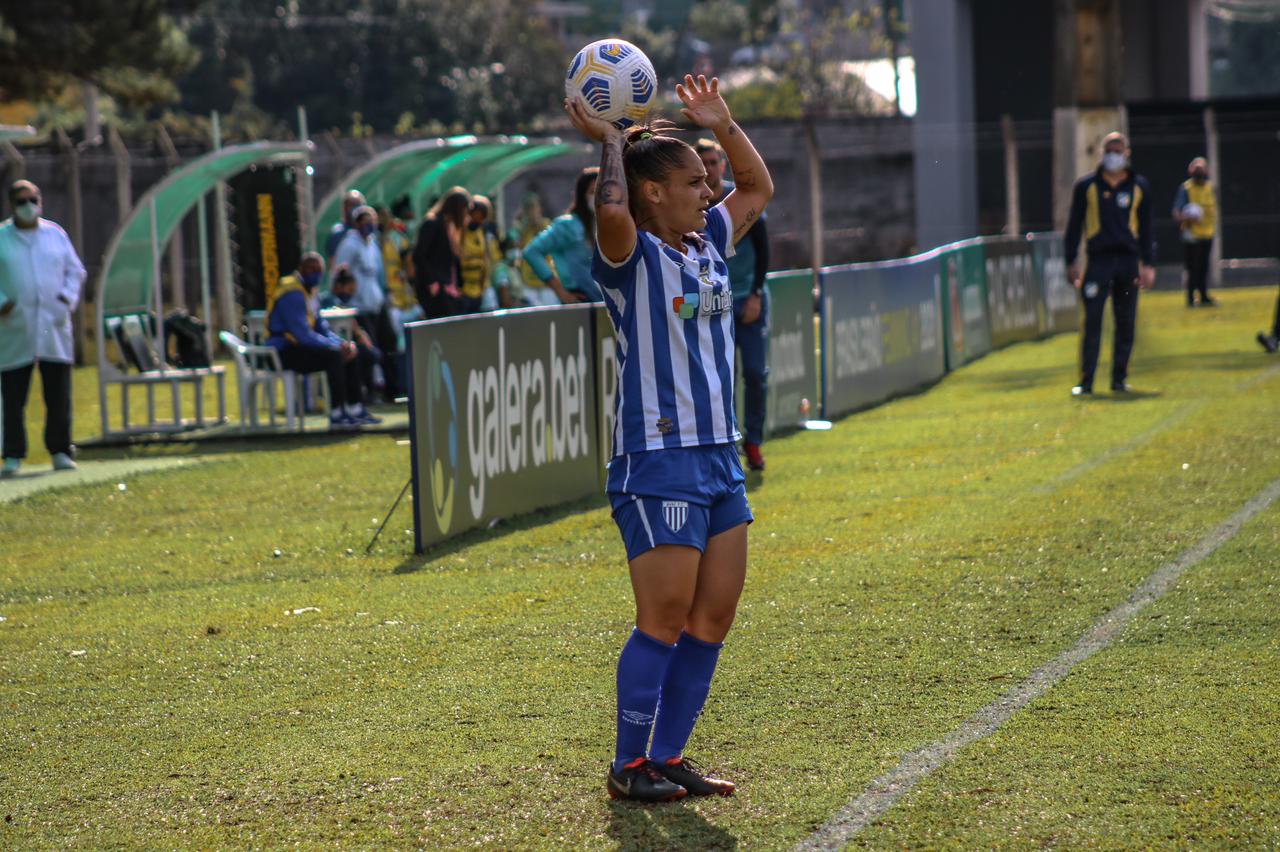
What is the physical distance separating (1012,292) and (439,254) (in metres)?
8.50

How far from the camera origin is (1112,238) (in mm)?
14070

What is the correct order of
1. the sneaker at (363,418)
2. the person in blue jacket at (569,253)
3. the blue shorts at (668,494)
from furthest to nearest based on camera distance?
the sneaker at (363,418) → the person in blue jacket at (569,253) → the blue shorts at (668,494)

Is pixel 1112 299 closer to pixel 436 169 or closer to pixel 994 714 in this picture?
pixel 994 714

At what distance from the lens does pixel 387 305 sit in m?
18.0

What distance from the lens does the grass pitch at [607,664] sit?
459 centimetres

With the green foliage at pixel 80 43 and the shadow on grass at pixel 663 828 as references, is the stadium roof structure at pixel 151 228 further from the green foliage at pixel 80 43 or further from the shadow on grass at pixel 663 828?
the shadow on grass at pixel 663 828

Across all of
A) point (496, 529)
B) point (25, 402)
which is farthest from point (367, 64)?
point (496, 529)

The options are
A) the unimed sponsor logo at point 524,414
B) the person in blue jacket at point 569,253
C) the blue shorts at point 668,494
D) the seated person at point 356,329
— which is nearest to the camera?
the blue shorts at point 668,494

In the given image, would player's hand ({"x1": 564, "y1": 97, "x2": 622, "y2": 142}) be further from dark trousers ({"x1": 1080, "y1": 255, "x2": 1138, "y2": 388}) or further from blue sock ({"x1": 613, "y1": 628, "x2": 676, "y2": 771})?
dark trousers ({"x1": 1080, "y1": 255, "x2": 1138, "y2": 388})

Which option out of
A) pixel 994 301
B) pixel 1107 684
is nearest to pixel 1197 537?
pixel 1107 684

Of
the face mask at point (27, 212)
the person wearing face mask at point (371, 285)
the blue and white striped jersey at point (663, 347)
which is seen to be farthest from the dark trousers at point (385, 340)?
the blue and white striped jersey at point (663, 347)

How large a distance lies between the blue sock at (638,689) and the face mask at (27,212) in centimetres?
958

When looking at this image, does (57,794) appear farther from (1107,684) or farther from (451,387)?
(451,387)

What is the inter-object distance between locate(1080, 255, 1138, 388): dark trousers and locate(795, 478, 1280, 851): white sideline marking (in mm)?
6333
